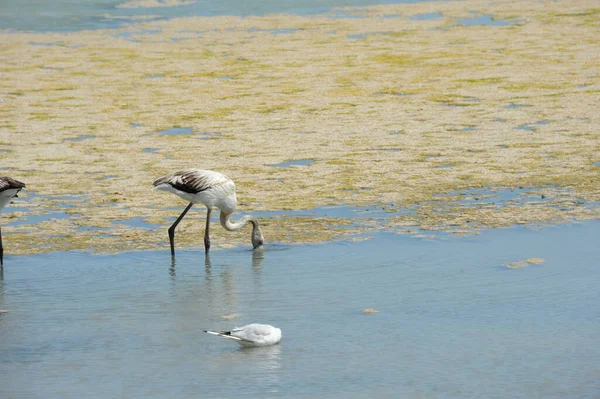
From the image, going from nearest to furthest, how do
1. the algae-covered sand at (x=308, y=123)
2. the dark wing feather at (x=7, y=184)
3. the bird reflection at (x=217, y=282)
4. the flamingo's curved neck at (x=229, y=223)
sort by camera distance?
the bird reflection at (x=217, y=282) < the dark wing feather at (x=7, y=184) < the flamingo's curved neck at (x=229, y=223) < the algae-covered sand at (x=308, y=123)

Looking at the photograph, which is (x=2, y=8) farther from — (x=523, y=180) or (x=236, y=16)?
(x=523, y=180)

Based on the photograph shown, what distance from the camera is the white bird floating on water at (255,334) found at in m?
7.00

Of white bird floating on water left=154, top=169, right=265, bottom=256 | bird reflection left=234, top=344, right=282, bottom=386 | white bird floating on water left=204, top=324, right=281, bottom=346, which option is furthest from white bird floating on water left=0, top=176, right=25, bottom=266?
bird reflection left=234, top=344, right=282, bottom=386

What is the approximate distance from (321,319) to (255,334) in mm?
784

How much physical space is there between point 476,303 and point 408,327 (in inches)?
28.9

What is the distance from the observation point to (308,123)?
15055 millimetres

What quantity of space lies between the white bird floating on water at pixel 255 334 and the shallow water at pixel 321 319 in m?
0.08

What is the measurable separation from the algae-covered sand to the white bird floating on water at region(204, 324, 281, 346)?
281 centimetres

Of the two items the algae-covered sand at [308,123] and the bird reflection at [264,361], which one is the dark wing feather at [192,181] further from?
the bird reflection at [264,361]

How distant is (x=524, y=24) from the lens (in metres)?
23.7

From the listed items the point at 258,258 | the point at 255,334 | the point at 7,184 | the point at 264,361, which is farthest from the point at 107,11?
the point at 264,361

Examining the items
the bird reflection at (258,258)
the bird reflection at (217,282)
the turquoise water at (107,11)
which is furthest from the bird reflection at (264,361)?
the turquoise water at (107,11)

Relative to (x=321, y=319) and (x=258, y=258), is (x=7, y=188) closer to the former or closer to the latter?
(x=258, y=258)

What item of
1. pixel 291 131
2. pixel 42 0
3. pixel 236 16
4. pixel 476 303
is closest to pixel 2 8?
pixel 42 0
